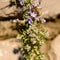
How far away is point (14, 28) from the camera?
6.31ft

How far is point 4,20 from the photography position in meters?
1.92

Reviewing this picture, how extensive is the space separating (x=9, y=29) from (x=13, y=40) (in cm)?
9

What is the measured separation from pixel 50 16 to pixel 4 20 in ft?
1.16

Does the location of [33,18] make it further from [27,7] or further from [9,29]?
[9,29]

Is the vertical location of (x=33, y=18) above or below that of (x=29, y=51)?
above

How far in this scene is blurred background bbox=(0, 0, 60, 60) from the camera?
73.2 inches

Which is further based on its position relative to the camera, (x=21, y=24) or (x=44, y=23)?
(x=44, y=23)

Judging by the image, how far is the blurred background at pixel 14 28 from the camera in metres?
1.86

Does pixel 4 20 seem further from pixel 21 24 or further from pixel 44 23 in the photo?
pixel 44 23

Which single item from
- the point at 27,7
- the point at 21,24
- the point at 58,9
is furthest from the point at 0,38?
the point at 58,9

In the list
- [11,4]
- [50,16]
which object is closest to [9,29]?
[11,4]

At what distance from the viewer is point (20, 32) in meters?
1.86

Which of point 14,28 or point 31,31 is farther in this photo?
point 14,28

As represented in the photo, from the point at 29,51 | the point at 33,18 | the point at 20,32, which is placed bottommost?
the point at 29,51
